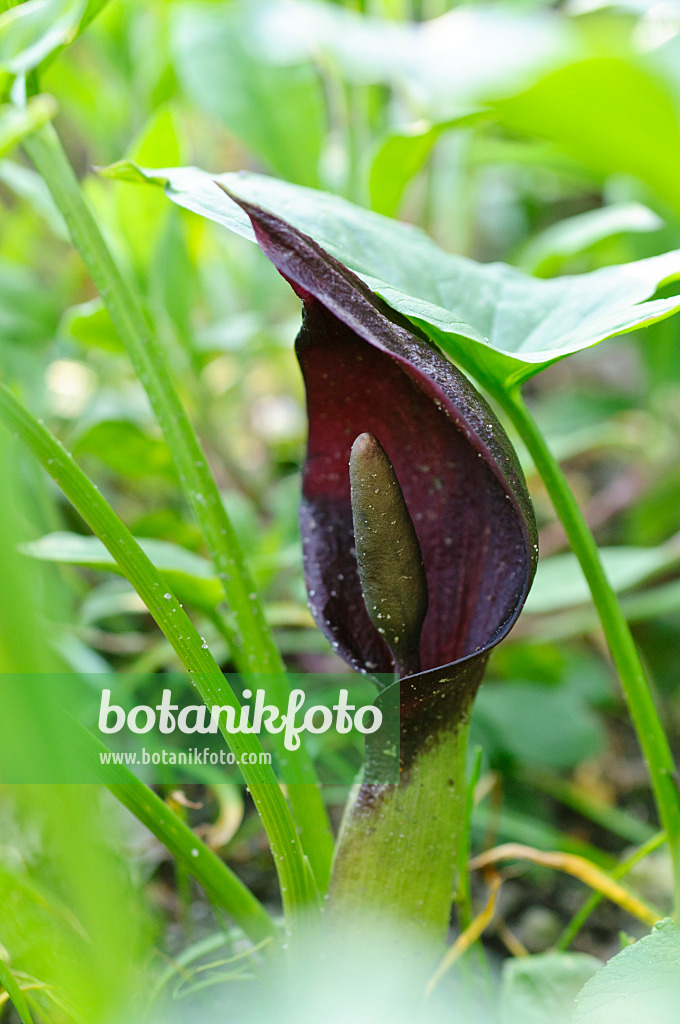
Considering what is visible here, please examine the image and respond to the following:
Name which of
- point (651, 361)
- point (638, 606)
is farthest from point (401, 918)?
point (651, 361)

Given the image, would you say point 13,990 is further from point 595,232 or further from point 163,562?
point 595,232

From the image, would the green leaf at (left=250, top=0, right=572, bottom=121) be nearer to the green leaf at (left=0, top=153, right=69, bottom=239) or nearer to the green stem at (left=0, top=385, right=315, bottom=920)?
the green stem at (left=0, top=385, right=315, bottom=920)

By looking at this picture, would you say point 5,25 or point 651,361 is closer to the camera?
point 5,25

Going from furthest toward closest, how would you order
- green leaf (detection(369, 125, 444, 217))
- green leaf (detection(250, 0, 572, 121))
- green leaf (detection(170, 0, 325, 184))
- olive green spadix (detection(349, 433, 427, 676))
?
green leaf (detection(170, 0, 325, 184))
green leaf (detection(369, 125, 444, 217))
olive green spadix (detection(349, 433, 427, 676))
green leaf (detection(250, 0, 572, 121))

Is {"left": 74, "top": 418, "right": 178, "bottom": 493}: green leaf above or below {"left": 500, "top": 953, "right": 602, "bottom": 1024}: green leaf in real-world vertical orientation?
above

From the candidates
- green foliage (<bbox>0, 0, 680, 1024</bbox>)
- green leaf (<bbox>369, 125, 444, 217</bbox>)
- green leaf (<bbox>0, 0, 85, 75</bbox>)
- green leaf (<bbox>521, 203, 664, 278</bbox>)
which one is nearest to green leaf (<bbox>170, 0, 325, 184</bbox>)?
green foliage (<bbox>0, 0, 680, 1024</bbox>)

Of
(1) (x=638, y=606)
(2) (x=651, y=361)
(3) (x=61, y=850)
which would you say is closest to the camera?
(3) (x=61, y=850)

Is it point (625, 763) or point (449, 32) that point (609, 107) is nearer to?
point (449, 32)

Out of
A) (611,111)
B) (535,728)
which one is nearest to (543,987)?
(535,728)
